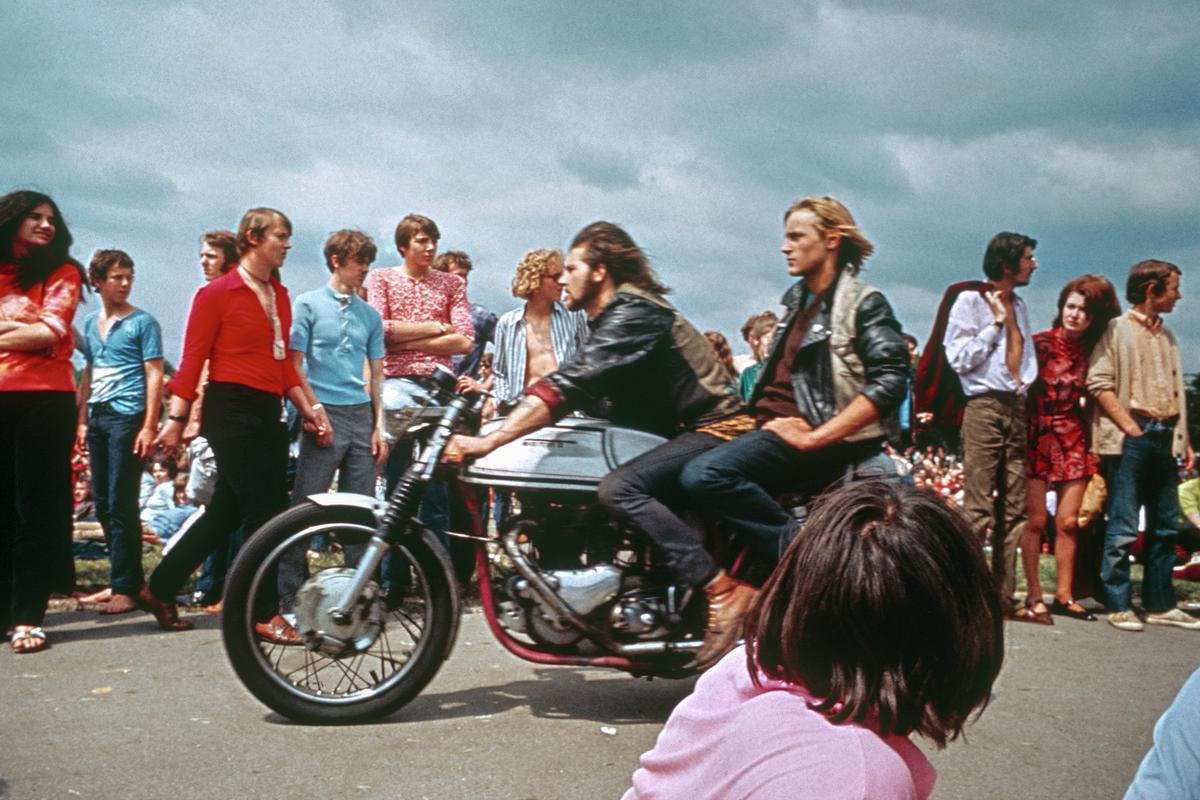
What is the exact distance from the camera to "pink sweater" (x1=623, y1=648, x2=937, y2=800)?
119 cm

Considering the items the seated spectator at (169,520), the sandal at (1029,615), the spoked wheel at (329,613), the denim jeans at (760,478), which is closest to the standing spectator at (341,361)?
the spoked wheel at (329,613)

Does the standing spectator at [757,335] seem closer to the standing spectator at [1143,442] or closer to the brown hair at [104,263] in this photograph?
the standing spectator at [1143,442]

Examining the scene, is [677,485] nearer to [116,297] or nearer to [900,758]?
[900,758]

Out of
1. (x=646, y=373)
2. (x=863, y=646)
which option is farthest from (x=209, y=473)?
(x=863, y=646)

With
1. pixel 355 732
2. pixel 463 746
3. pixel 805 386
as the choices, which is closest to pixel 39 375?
pixel 355 732

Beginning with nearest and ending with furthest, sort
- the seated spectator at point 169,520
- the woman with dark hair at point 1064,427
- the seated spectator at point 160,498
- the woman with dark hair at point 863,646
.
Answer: the woman with dark hair at point 863,646, the woman with dark hair at point 1064,427, the seated spectator at point 169,520, the seated spectator at point 160,498

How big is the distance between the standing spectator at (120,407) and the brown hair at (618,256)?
3.02m

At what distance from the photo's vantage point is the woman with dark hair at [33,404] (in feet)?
17.2

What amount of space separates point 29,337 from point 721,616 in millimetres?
3384

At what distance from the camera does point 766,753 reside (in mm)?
1245

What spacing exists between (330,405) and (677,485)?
2722 millimetres

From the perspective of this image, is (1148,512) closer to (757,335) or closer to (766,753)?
(757,335)

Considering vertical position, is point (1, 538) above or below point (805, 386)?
below

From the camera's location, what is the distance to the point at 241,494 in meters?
5.52
